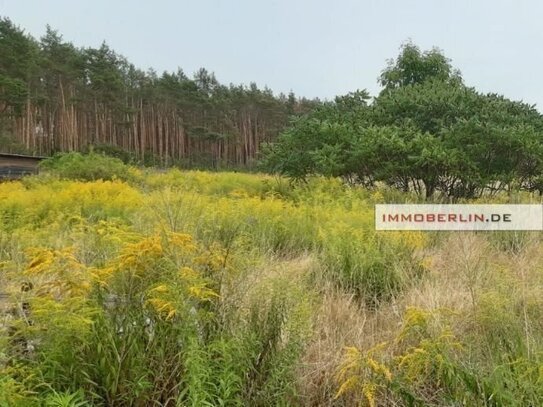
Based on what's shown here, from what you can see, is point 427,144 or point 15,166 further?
point 15,166

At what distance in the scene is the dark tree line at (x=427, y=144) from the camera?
284 inches

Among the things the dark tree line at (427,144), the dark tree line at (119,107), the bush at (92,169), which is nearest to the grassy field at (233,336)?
the dark tree line at (427,144)

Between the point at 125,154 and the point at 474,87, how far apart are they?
25.9 metres

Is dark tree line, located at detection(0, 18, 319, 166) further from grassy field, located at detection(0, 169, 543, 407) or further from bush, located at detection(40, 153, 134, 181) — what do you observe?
grassy field, located at detection(0, 169, 543, 407)

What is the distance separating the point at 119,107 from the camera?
38.6 meters

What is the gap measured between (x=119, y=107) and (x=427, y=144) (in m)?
35.4

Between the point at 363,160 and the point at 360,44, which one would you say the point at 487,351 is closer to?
the point at 363,160

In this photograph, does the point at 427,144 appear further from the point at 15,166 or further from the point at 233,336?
the point at 15,166

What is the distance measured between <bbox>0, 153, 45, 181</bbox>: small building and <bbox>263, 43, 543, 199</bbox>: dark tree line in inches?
433

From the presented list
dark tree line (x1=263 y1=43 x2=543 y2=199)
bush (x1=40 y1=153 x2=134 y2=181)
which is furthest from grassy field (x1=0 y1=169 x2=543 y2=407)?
bush (x1=40 y1=153 x2=134 y2=181)

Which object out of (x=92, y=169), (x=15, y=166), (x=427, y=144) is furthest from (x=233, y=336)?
(x=15, y=166)

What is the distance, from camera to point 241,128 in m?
47.5

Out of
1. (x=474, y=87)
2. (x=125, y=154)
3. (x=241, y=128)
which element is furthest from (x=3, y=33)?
(x=474, y=87)

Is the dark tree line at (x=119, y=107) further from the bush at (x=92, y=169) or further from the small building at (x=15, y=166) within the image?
the bush at (x=92, y=169)
